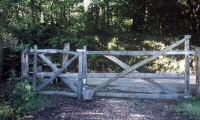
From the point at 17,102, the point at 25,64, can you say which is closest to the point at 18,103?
the point at 17,102

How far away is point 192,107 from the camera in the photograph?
10531 millimetres

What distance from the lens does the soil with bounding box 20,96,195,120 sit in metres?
9.68

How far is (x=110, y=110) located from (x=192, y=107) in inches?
92.1

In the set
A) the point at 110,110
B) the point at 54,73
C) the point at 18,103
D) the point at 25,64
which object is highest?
the point at 25,64

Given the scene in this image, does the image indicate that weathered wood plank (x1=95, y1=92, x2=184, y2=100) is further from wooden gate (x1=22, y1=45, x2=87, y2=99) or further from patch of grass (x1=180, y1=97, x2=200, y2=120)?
wooden gate (x1=22, y1=45, x2=87, y2=99)

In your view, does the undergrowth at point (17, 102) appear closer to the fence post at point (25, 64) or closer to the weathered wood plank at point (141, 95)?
the fence post at point (25, 64)

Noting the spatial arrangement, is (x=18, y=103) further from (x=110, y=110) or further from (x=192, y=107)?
(x=192, y=107)

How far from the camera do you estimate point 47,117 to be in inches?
380

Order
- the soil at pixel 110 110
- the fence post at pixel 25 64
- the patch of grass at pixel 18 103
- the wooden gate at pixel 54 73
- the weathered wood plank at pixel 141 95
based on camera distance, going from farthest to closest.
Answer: the fence post at pixel 25 64, the wooden gate at pixel 54 73, the weathered wood plank at pixel 141 95, the patch of grass at pixel 18 103, the soil at pixel 110 110

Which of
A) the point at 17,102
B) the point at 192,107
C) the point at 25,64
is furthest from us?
the point at 25,64

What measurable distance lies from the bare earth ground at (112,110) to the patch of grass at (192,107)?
0.67 ft

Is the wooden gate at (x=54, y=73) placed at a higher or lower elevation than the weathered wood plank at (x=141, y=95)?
higher

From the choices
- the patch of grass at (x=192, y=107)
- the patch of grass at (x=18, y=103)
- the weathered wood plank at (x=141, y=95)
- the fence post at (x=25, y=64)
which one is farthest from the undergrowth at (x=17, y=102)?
the patch of grass at (x=192, y=107)

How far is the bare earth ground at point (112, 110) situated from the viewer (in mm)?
9688
